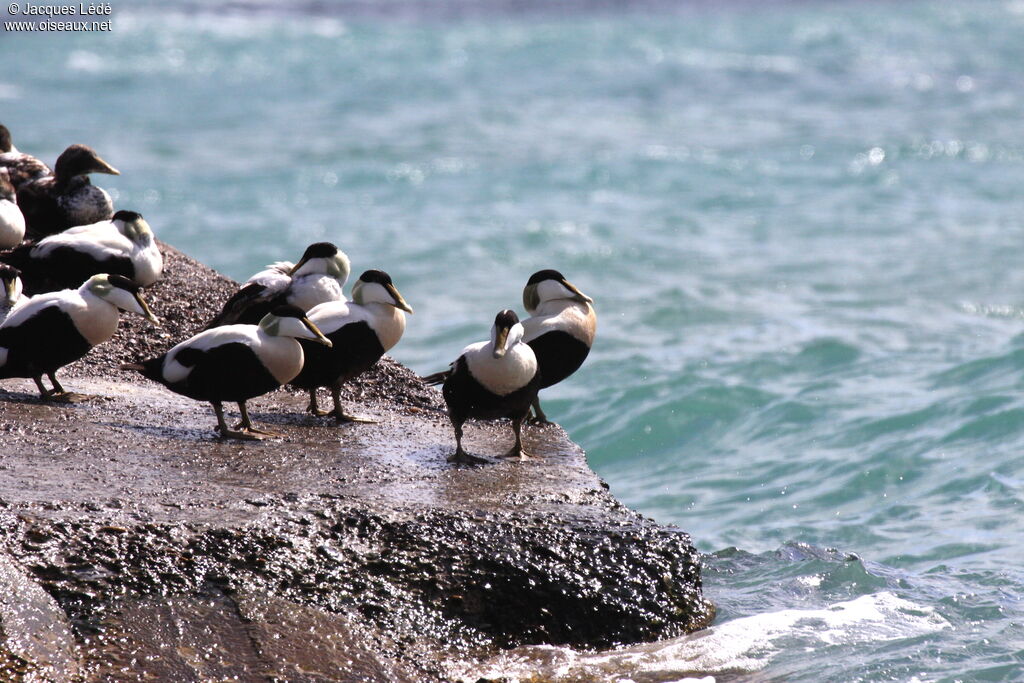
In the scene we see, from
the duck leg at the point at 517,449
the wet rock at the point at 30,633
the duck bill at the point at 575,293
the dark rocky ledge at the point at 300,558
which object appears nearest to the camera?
the wet rock at the point at 30,633

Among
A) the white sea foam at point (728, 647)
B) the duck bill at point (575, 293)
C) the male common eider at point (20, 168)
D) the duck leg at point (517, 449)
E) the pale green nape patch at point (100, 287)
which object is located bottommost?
the white sea foam at point (728, 647)

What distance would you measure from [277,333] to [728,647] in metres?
2.10

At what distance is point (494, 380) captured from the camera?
5160mm

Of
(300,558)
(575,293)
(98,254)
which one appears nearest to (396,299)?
(575,293)

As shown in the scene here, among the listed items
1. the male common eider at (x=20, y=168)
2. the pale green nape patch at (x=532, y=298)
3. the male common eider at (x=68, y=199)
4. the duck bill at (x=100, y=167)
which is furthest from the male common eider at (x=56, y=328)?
the male common eider at (x=20, y=168)

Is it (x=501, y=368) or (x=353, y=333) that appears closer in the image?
(x=501, y=368)

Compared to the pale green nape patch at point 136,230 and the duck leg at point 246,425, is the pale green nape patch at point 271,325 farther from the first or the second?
the pale green nape patch at point 136,230

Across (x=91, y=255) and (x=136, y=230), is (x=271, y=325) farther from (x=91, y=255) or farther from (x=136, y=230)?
(x=136, y=230)

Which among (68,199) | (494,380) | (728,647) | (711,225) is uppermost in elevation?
(68,199)

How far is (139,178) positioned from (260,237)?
3.33 metres

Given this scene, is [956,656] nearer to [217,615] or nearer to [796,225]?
[217,615]

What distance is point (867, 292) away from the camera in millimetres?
12445

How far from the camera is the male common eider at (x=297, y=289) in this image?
20.6ft

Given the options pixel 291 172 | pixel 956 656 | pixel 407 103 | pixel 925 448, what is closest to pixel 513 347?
pixel 956 656
